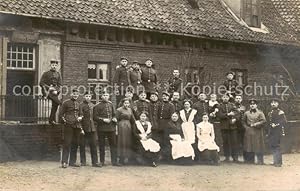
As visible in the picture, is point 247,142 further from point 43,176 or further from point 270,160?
point 43,176

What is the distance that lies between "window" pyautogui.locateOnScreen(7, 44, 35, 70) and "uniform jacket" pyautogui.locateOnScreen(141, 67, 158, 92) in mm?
3379

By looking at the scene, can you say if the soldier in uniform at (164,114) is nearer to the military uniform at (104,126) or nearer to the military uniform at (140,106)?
the military uniform at (140,106)

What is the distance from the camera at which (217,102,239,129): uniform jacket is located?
1378 cm

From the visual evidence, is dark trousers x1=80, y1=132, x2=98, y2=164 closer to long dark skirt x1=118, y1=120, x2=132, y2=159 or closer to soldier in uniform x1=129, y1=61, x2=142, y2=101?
long dark skirt x1=118, y1=120, x2=132, y2=159

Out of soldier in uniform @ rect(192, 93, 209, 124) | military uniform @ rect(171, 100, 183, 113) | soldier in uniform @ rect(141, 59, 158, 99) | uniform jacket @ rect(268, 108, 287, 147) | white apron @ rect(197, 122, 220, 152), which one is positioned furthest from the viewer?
soldier in uniform @ rect(141, 59, 158, 99)

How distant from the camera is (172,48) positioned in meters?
18.3

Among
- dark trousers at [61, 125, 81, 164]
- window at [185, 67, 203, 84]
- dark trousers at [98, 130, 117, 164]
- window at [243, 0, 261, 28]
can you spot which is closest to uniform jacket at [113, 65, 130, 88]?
dark trousers at [98, 130, 117, 164]

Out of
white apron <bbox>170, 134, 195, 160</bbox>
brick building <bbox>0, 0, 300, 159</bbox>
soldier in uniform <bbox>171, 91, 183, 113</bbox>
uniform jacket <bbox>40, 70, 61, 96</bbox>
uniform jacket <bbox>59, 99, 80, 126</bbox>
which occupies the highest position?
brick building <bbox>0, 0, 300, 159</bbox>

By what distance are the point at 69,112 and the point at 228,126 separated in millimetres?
4722

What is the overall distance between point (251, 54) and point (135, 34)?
6.33m

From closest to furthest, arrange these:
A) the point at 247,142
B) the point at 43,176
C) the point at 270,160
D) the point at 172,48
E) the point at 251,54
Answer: the point at 43,176, the point at 247,142, the point at 270,160, the point at 172,48, the point at 251,54

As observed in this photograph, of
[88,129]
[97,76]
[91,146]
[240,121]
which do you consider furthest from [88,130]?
[97,76]

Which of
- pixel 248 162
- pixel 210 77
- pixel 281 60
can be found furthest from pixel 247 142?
pixel 281 60

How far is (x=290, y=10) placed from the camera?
77.3 ft
